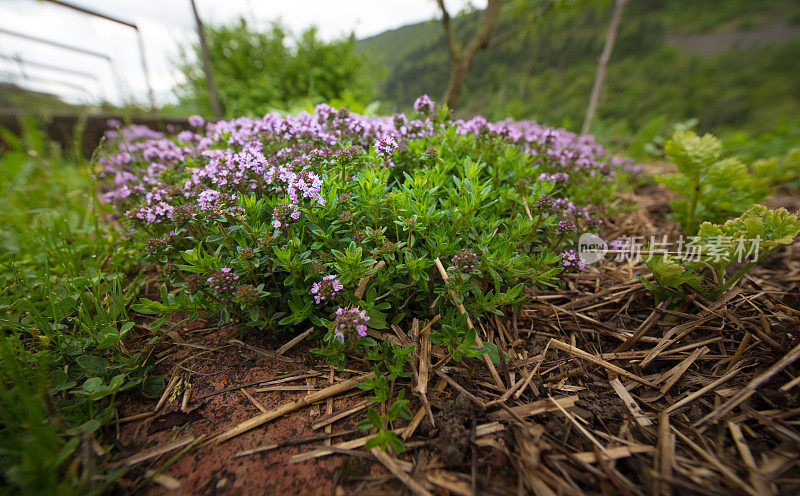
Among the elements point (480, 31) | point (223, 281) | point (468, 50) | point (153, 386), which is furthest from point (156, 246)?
point (480, 31)

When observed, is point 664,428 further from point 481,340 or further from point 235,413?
point 235,413

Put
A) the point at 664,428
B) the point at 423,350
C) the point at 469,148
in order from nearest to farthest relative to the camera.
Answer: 1. the point at 664,428
2. the point at 423,350
3. the point at 469,148

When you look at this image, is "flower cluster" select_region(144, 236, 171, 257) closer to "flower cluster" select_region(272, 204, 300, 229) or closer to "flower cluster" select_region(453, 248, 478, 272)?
"flower cluster" select_region(272, 204, 300, 229)

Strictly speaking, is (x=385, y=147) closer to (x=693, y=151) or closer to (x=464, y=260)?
(x=464, y=260)

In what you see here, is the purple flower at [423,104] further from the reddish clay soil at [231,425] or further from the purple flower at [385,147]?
the reddish clay soil at [231,425]

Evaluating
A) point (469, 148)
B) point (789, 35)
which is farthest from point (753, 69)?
point (469, 148)

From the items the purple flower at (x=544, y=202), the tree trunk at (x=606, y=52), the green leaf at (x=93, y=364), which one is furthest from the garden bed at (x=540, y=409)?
the tree trunk at (x=606, y=52)

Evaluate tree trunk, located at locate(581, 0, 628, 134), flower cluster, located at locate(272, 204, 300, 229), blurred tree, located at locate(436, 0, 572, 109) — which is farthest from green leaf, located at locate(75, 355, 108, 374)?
tree trunk, located at locate(581, 0, 628, 134)
